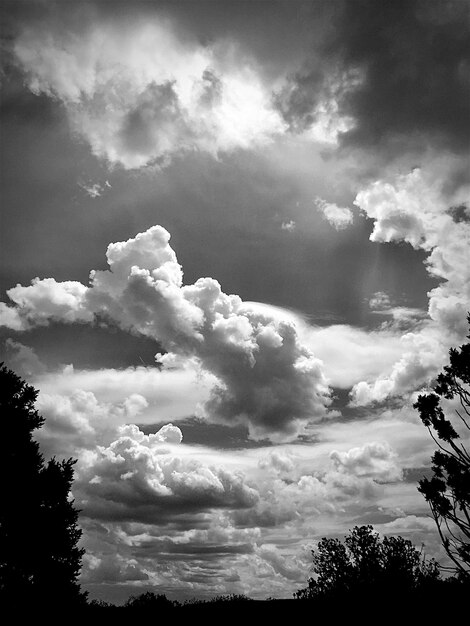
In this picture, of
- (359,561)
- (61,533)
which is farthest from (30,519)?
(359,561)

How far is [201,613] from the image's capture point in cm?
1752

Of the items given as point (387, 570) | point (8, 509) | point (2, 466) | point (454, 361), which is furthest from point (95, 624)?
point (387, 570)

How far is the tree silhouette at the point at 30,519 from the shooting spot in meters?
19.9

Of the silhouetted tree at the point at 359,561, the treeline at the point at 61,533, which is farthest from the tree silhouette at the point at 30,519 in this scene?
the silhouetted tree at the point at 359,561

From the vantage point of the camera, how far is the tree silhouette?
19906 millimetres

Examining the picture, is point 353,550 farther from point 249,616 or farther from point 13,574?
point 13,574

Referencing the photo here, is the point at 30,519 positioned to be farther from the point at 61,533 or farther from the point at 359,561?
the point at 359,561

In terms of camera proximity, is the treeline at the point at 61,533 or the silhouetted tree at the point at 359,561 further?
the silhouetted tree at the point at 359,561

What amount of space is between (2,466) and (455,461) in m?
20.5

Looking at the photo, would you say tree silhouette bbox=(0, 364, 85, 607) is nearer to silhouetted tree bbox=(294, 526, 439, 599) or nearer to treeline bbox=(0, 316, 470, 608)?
treeline bbox=(0, 316, 470, 608)

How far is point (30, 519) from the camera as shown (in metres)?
20.8

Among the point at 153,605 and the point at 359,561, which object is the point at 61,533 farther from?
the point at 359,561

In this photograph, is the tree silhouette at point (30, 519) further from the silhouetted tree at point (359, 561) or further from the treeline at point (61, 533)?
the silhouetted tree at point (359, 561)

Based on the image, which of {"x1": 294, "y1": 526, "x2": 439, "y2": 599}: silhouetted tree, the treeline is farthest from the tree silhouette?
{"x1": 294, "y1": 526, "x2": 439, "y2": 599}: silhouetted tree
